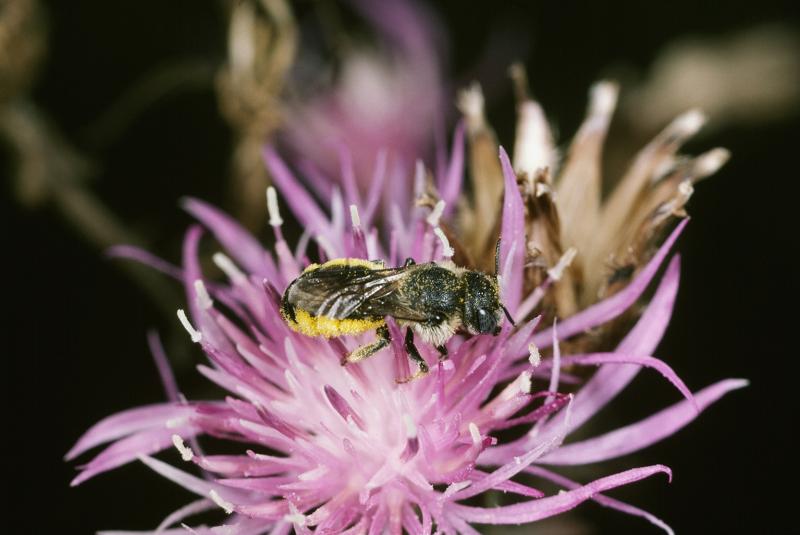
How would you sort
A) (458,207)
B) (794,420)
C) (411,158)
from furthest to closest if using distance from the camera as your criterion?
(411,158) → (794,420) → (458,207)

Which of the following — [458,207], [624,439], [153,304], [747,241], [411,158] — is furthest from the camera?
[411,158]

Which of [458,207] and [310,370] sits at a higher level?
[458,207]

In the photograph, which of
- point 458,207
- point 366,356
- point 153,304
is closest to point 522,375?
point 366,356

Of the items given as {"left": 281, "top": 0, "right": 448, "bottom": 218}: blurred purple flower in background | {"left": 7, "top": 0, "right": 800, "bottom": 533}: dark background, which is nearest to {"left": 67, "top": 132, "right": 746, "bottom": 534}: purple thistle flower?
{"left": 7, "top": 0, "right": 800, "bottom": 533}: dark background

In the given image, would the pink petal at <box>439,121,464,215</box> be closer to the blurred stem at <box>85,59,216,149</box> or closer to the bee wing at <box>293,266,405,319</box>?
the bee wing at <box>293,266,405,319</box>

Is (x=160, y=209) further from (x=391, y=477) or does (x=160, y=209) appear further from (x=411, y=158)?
(x=391, y=477)

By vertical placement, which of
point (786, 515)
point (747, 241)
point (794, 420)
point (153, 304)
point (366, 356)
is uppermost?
point (153, 304)

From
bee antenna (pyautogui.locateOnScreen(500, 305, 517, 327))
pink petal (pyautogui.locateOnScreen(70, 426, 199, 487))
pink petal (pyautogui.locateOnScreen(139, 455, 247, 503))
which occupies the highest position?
pink petal (pyautogui.locateOnScreen(70, 426, 199, 487))

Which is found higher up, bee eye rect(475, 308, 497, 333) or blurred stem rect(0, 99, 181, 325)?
blurred stem rect(0, 99, 181, 325)
